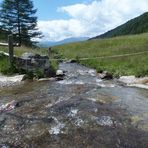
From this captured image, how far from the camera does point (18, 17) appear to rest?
47156mm

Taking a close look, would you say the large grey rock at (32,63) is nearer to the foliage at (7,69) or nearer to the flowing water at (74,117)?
the foliage at (7,69)

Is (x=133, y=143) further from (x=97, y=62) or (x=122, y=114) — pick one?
(x=97, y=62)

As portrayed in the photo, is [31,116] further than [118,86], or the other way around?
[118,86]

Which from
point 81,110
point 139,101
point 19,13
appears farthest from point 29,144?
point 19,13

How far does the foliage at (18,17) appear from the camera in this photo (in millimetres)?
46906

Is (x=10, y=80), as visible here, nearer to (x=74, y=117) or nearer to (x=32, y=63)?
(x=32, y=63)

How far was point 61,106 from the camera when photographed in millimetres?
13367

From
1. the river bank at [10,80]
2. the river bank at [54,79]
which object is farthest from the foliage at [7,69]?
the river bank at [10,80]

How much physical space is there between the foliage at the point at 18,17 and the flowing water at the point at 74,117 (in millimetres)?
30950

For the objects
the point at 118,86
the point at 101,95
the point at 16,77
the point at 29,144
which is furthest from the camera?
the point at 16,77

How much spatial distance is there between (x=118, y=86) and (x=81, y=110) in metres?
6.33

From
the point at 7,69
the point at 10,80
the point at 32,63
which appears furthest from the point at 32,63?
the point at 10,80

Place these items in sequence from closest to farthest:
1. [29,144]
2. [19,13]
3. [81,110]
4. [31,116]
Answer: [29,144], [31,116], [81,110], [19,13]

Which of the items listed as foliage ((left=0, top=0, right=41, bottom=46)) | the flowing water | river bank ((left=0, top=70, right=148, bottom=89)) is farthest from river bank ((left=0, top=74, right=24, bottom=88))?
foliage ((left=0, top=0, right=41, bottom=46))
